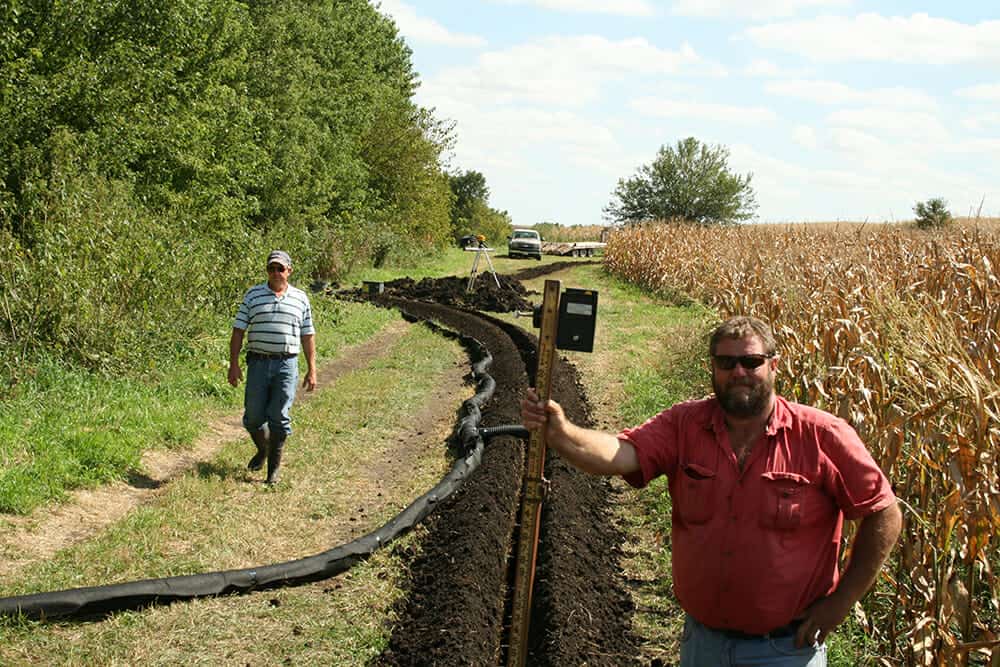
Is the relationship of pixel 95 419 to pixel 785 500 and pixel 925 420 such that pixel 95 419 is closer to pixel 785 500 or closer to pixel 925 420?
pixel 925 420

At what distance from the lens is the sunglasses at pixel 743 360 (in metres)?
3.45

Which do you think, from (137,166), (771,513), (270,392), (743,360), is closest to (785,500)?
(771,513)

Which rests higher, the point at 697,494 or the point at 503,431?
the point at 697,494

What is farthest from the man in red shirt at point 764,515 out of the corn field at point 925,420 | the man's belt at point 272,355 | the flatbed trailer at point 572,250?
the flatbed trailer at point 572,250

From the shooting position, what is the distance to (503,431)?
416 inches

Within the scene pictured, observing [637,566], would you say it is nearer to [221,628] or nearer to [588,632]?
[588,632]

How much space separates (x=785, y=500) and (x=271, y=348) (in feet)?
19.1

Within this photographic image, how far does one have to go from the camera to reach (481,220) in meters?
71.4

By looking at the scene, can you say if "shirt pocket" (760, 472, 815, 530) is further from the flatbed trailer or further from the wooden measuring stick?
the flatbed trailer

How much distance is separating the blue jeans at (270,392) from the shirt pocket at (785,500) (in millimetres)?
5721

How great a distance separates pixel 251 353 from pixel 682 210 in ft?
246

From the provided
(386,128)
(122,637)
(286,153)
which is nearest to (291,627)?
(122,637)

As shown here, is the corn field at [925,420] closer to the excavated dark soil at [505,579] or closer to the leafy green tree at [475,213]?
the excavated dark soil at [505,579]

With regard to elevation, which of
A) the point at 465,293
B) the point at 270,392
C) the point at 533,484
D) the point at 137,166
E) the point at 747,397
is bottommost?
the point at 465,293
